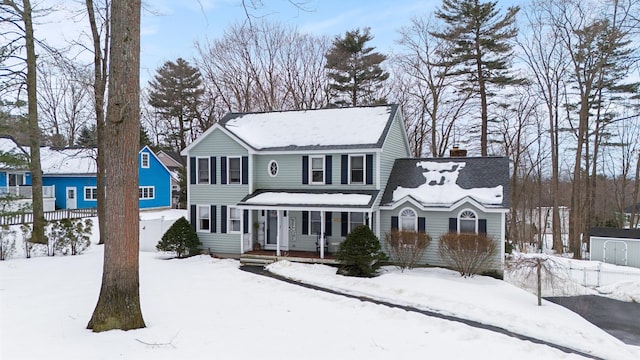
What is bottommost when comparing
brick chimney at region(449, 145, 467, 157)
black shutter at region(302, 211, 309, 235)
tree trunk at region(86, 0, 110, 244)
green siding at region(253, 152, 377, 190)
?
black shutter at region(302, 211, 309, 235)

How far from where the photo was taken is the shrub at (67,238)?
1545cm

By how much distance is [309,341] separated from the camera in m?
7.07

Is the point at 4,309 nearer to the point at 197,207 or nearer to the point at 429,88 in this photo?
the point at 197,207

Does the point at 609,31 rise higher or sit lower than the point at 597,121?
higher

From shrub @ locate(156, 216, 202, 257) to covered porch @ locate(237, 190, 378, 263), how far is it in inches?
82.6

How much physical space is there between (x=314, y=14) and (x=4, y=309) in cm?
856

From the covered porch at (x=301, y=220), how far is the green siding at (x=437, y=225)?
69cm

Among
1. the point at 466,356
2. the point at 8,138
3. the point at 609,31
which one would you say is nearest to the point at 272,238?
the point at 466,356

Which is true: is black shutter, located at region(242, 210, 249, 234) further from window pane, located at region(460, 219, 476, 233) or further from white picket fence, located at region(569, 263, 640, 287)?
white picket fence, located at region(569, 263, 640, 287)

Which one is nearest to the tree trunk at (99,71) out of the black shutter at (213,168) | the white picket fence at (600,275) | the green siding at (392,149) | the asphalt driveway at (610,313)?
the black shutter at (213,168)

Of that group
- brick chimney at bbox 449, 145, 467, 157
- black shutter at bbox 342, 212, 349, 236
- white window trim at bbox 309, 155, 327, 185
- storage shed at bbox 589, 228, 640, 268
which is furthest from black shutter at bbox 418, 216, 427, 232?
storage shed at bbox 589, 228, 640, 268

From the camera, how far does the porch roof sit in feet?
49.3

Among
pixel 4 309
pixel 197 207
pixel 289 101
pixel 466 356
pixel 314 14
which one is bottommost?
pixel 466 356

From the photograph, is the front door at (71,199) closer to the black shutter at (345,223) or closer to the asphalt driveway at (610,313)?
the black shutter at (345,223)
